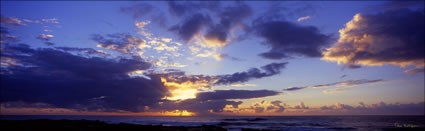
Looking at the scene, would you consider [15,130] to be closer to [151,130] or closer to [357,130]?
[151,130]

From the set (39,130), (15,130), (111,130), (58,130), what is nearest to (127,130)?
(111,130)

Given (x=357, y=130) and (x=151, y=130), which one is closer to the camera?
(x=151, y=130)

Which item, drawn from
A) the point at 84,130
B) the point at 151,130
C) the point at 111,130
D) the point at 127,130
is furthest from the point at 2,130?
the point at 151,130

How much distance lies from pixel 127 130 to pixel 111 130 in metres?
2.46

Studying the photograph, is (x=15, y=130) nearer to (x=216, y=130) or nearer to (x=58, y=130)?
(x=58, y=130)

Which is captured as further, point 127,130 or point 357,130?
point 357,130

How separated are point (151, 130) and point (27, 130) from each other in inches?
716

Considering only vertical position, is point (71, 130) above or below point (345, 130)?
above

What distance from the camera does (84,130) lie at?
3672 cm

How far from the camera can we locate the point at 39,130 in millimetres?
35531

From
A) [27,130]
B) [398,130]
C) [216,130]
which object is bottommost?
[398,130]

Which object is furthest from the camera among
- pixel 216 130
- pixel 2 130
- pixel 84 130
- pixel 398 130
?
pixel 398 130

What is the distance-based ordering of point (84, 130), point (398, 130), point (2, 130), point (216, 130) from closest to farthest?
1. point (2, 130)
2. point (84, 130)
3. point (216, 130)
4. point (398, 130)

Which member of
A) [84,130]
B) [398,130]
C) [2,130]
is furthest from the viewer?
[398,130]
